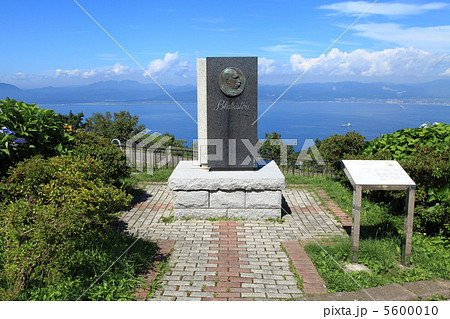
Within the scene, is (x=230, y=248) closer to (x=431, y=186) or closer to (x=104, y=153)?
(x=431, y=186)

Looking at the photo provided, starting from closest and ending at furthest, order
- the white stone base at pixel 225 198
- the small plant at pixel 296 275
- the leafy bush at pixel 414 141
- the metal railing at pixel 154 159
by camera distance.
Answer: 1. the small plant at pixel 296 275
2. the white stone base at pixel 225 198
3. the leafy bush at pixel 414 141
4. the metal railing at pixel 154 159

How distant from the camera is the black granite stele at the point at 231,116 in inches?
270

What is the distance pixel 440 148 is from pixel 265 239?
12.5 ft

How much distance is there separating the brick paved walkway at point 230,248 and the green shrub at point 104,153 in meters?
0.81

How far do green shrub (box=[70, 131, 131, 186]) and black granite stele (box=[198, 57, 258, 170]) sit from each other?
2.06m

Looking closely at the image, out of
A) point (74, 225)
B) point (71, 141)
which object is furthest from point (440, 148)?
point (71, 141)

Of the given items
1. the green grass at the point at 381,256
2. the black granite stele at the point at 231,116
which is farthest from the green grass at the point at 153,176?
the green grass at the point at 381,256

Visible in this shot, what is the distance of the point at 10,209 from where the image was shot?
3764 millimetres

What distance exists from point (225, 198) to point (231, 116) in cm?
163

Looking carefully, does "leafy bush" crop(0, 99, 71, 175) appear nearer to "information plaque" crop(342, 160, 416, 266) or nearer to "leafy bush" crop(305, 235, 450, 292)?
"leafy bush" crop(305, 235, 450, 292)

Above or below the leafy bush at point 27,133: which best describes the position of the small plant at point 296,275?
below

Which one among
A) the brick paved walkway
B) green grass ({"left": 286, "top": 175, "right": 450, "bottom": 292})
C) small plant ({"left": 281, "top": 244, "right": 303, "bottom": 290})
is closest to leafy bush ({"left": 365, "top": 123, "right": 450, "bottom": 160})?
green grass ({"left": 286, "top": 175, "right": 450, "bottom": 292})
